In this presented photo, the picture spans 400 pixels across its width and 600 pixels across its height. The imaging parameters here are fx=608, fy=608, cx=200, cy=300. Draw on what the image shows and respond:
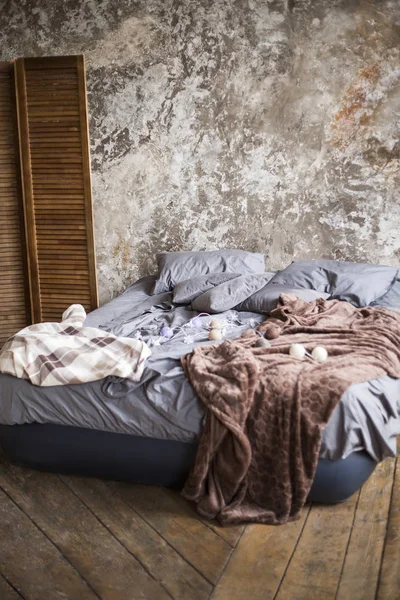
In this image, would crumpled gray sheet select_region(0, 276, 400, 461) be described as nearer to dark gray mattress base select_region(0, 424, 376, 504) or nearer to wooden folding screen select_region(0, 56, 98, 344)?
dark gray mattress base select_region(0, 424, 376, 504)

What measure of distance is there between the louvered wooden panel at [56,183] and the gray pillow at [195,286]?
0.87 m

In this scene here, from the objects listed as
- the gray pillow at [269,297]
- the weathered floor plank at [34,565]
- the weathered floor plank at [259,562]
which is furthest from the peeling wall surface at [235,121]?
the weathered floor plank at [34,565]

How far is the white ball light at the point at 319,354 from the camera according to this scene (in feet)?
7.93

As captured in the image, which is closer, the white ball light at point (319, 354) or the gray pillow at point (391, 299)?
the white ball light at point (319, 354)

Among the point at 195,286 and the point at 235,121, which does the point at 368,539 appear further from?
the point at 235,121

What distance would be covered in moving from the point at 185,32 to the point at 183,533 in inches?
125

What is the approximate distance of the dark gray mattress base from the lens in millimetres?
2170

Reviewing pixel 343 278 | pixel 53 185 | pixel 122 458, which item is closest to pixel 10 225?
pixel 53 185

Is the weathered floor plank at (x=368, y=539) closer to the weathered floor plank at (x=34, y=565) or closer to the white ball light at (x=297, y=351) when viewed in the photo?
the white ball light at (x=297, y=351)

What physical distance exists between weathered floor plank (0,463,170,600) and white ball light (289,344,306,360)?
975 millimetres

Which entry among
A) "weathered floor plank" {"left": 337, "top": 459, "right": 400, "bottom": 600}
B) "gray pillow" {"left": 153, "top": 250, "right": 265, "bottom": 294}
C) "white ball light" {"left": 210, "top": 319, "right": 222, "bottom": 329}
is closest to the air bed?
"weathered floor plank" {"left": 337, "top": 459, "right": 400, "bottom": 600}

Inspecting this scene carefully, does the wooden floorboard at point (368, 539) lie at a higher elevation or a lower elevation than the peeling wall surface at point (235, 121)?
lower

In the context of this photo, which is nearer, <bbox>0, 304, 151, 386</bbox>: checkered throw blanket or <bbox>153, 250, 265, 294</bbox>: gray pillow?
<bbox>0, 304, 151, 386</bbox>: checkered throw blanket

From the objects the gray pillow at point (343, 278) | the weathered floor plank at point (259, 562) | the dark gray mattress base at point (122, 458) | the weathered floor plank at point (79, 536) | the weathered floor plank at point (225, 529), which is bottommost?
the weathered floor plank at point (79, 536)
